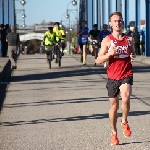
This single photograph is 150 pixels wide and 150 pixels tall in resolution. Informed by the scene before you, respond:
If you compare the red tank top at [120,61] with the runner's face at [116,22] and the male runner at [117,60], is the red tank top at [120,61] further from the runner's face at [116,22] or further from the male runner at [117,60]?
the runner's face at [116,22]

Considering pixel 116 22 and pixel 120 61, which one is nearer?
pixel 116 22

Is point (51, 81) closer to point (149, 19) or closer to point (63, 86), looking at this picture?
point (63, 86)

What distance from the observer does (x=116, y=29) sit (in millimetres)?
8062

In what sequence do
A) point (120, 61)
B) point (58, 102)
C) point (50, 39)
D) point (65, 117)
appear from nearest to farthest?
point (120, 61) < point (65, 117) < point (58, 102) < point (50, 39)

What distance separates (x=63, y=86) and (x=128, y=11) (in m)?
30.5

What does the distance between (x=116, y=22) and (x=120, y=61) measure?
0.47 metres

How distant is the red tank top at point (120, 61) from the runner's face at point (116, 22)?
5.6 inches

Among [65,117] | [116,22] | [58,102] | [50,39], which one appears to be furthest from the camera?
[50,39]

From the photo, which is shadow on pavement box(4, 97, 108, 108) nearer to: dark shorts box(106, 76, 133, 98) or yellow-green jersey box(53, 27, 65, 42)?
dark shorts box(106, 76, 133, 98)

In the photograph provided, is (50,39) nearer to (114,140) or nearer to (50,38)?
(50,38)

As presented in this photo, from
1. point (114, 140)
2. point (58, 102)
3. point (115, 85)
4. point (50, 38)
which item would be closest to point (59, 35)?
point (50, 38)

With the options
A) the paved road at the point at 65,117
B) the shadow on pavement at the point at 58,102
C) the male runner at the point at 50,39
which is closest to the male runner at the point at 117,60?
the paved road at the point at 65,117

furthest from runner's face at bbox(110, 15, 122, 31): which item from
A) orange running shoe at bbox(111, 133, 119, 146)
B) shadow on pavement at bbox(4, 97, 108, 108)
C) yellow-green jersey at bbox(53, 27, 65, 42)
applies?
yellow-green jersey at bbox(53, 27, 65, 42)

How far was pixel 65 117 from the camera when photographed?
11.0 meters
